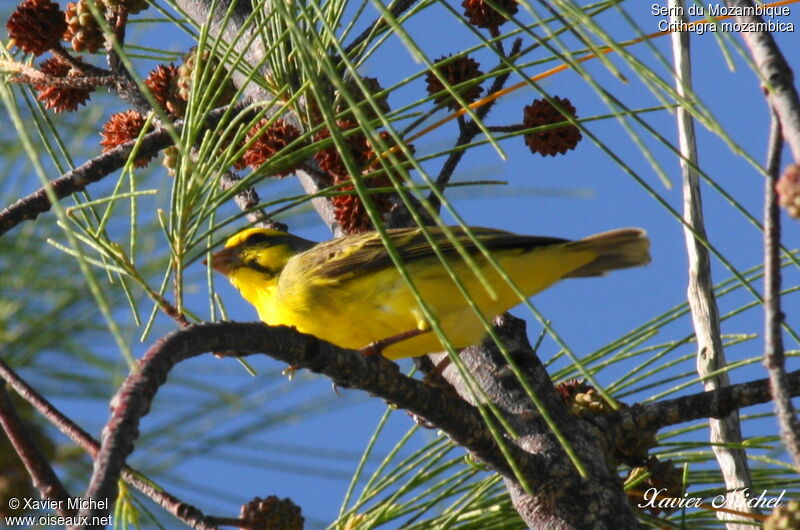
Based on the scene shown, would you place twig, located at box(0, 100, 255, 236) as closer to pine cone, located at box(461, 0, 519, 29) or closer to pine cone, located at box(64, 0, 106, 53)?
pine cone, located at box(64, 0, 106, 53)

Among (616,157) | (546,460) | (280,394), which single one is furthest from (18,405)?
(616,157)

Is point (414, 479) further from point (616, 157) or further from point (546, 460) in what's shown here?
point (616, 157)

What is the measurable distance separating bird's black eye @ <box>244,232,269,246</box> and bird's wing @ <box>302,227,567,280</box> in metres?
0.53

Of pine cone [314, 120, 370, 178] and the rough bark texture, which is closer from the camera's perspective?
the rough bark texture

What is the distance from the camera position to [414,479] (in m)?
2.52

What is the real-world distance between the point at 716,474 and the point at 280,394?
173cm

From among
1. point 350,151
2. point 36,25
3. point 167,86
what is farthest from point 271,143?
point 36,25

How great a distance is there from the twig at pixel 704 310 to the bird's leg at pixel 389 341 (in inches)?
32.8

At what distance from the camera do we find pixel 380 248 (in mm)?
3125

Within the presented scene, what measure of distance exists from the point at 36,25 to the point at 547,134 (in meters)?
1.37

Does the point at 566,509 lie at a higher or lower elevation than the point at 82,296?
lower

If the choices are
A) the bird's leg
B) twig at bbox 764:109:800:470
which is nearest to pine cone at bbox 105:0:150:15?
the bird's leg

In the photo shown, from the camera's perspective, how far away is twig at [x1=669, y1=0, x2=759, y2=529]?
2.21 m

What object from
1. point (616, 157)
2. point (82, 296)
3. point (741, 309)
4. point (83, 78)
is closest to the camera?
point (616, 157)
